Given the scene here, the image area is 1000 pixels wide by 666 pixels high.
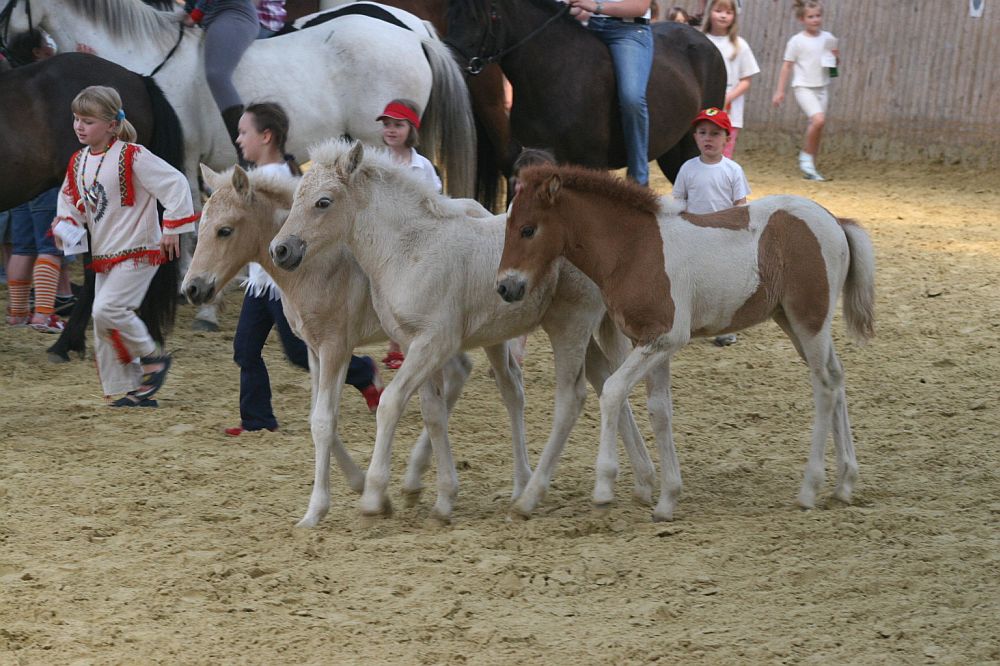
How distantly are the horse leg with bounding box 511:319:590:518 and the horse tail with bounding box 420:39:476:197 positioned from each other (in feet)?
13.3

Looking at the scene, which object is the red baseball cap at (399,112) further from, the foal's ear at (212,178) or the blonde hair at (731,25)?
the blonde hair at (731,25)

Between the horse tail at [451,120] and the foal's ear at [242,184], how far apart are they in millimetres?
3900

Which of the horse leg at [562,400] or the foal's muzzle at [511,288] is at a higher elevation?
the foal's muzzle at [511,288]

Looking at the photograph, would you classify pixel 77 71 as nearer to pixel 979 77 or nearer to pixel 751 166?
pixel 751 166

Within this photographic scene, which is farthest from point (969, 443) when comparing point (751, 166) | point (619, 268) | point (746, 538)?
point (751, 166)

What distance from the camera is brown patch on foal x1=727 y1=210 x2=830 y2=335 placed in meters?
5.15

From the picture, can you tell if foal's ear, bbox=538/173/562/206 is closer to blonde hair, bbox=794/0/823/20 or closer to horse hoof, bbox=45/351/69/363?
horse hoof, bbox=45/351/69/363

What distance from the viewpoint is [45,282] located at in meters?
8.91

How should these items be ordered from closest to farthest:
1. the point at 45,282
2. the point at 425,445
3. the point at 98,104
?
the point at 425,445 → the point at 98,104 → the point at 45,282

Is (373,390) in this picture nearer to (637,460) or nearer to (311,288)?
(311,288)

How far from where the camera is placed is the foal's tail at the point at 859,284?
535 centimetres

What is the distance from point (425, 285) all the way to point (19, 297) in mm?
5277

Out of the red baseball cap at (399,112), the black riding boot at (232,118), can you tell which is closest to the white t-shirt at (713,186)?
the red baseball cap at (399,112)

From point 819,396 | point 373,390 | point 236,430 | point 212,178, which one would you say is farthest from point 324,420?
point 819,396
